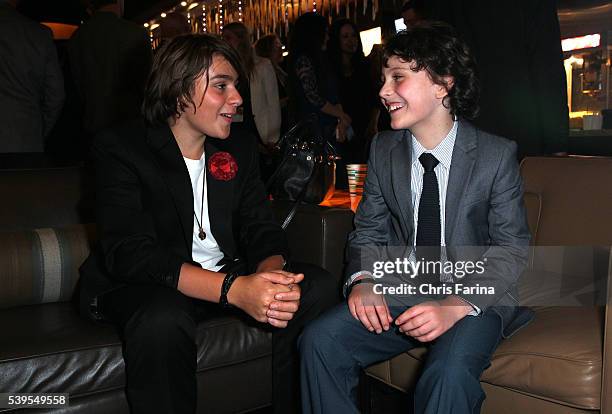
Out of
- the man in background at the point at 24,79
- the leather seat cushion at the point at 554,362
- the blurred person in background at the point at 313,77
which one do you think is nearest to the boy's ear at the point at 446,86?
the leather seat cushion at the point at 554,362

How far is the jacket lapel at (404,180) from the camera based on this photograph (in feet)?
6.33

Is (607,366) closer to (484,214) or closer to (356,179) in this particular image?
(484,214)

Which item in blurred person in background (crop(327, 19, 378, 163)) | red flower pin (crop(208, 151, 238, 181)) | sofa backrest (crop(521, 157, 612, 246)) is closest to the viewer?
red flower pin (crop(208, 151, 238, 181))

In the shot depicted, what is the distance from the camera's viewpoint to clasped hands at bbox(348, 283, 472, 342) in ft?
5.46

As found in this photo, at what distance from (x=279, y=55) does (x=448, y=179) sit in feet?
12.4

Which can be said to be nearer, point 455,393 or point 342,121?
point 455,393

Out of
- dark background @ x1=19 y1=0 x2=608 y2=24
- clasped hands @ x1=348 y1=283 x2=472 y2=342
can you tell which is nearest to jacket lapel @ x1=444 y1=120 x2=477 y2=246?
clasped hands @ x1=348 y1=283 x2=472 y2=342

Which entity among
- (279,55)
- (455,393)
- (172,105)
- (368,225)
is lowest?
(455,393)

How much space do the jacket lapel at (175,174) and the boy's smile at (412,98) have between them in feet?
2.03

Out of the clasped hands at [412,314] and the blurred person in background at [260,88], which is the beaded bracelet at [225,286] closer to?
the clasped hands at [412,314]

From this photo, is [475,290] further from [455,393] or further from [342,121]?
[342,121]

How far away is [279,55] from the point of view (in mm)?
5449

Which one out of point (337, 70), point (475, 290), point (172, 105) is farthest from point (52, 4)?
point (475, 290)

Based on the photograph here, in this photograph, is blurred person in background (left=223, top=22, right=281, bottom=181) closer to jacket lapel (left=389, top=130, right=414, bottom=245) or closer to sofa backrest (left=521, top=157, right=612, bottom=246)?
sofa backrest (left=521, top=157, right=612, bottom=246)
